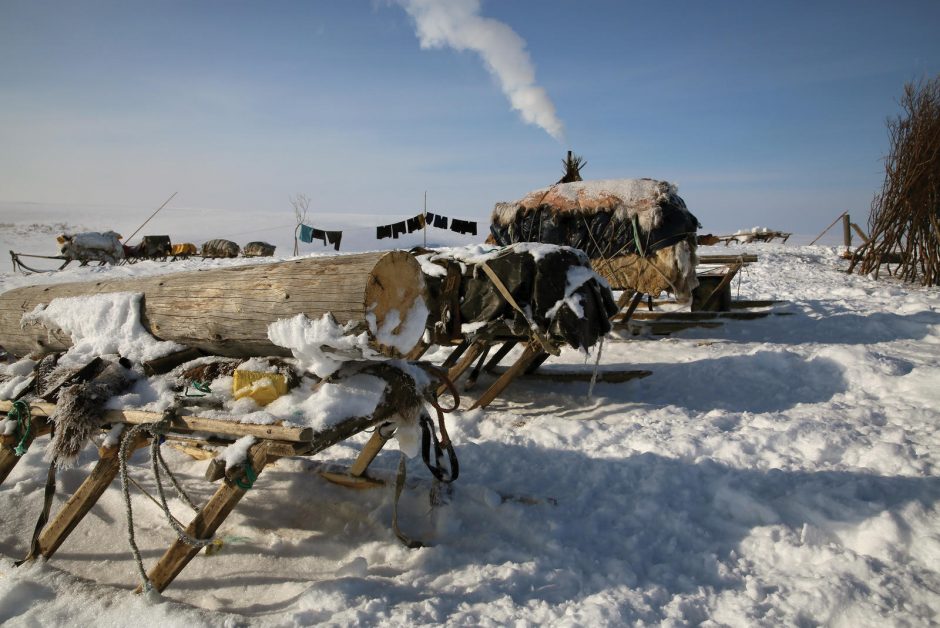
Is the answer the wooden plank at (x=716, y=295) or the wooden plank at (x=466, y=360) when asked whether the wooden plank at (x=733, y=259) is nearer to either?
the wooden plank at (x=716, y=295)

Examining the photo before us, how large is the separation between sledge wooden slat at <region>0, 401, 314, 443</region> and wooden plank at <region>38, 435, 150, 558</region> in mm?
148

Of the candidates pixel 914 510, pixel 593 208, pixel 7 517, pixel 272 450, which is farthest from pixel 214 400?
pixel 593 208

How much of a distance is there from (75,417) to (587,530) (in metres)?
2.76

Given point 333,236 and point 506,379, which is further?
point 333,236

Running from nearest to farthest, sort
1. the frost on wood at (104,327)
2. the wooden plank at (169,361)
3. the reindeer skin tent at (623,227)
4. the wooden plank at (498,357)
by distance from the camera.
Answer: the wooden plank at (169,361) → the frost on wood at (104,327) → the wooden plank at (498,357) → the reindeer skin tent at (623,227)

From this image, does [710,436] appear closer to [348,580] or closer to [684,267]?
[348,580]

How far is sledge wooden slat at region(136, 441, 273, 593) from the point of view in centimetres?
241

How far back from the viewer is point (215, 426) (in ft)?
8.13

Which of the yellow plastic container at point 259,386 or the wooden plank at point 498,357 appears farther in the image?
the wooden plank at point 498,357

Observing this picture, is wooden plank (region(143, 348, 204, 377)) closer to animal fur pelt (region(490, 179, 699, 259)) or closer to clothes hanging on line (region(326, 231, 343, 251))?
animal fur pelt (region(490, 179, 699, 259))

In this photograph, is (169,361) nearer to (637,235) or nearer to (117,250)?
(637,235)

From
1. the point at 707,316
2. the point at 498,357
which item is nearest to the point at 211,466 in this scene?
the point at 498,357

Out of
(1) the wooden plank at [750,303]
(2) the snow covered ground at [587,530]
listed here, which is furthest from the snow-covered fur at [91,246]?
(1) the wooden plank at [750,303]

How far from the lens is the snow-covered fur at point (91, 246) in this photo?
693 inches
